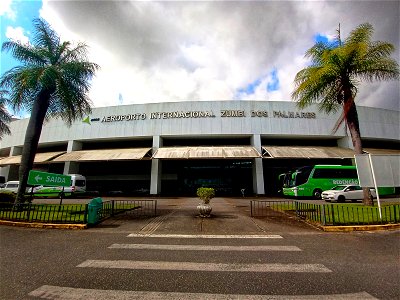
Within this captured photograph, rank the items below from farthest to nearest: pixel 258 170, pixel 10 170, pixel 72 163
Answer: pixel 10 170, pixel 72 163, pixel 258 170

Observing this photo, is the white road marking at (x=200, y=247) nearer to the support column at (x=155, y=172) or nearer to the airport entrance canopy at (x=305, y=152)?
the airport entrance canopy at (x=305, y=152)

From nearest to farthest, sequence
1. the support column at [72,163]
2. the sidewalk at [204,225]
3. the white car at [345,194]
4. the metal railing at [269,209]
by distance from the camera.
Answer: the sidewalk at [204,225], the metal railing at [269,209], the white car at [345,194], the support column at [72,163]

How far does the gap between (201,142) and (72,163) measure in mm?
17326

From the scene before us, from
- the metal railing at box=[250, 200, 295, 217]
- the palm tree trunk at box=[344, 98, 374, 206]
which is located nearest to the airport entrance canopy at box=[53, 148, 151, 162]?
the metal railing at box=[250, 200, 295, 217]

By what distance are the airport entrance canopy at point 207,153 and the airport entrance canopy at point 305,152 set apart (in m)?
1.92

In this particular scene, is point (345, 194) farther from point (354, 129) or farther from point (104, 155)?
point (104, 155)

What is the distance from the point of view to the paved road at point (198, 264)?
3766 mm

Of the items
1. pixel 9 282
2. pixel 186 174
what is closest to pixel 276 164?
pixel 186 174

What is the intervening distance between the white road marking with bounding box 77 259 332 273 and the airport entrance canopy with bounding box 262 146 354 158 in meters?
21.5

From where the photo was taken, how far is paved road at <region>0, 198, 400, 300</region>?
148 inches

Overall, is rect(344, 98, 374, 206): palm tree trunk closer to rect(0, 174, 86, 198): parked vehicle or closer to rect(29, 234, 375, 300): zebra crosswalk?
rect(29, 234, 375, 300): zebra crosswalk

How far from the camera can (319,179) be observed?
22.4 m

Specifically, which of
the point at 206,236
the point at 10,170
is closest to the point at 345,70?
the point at 206,236

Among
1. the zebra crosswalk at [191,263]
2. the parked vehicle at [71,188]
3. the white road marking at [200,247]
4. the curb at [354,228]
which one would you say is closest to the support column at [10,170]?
the parked vehicle at [71,188]
